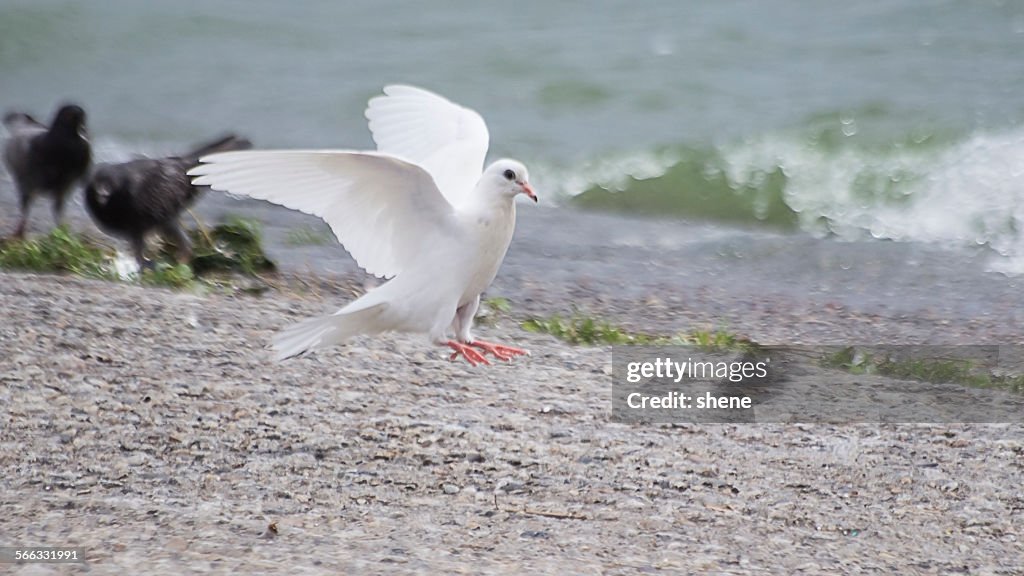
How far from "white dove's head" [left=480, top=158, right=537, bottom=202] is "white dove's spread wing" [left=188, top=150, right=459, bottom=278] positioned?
17cm

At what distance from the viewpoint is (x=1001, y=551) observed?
5051mm

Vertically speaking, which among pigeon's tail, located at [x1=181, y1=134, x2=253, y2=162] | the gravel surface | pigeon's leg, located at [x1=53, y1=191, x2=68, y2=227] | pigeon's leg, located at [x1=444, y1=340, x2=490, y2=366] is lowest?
the gravel surface

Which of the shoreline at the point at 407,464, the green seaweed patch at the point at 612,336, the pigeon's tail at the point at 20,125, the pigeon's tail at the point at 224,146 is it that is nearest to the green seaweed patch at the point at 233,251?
the shoreline at the point at 407,464

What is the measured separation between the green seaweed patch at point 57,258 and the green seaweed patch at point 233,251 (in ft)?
1.53

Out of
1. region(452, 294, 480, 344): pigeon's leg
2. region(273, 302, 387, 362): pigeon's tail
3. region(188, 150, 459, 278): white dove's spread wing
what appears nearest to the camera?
region(188, 150, 459, 278): white dove's spread wing

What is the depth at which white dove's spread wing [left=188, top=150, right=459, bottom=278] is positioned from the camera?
4.40 m

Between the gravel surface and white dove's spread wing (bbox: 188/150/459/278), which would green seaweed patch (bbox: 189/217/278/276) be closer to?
the gravel surface

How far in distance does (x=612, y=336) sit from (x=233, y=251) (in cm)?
199

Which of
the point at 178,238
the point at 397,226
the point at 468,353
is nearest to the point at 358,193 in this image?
the point at 397,226

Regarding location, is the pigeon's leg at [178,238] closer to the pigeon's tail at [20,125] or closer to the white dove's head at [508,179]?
the pigeon's tail at [20,125]

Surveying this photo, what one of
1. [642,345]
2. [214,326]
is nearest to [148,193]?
[214,326]

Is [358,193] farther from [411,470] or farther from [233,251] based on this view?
[233,251]

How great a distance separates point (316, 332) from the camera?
461 cm

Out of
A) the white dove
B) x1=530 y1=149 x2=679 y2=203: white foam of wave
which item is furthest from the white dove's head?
x1=530 y1=149 x2=679 y2=203: white foam of wave
